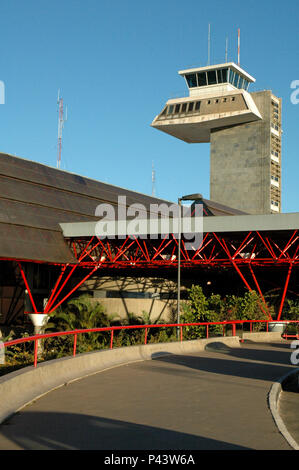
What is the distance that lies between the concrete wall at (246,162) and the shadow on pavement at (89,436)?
390 ft

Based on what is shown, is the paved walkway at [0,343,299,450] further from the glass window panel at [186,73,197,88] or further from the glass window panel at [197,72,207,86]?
the glass window panel at [186,73,197,88]

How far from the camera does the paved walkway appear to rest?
8117 millimetres

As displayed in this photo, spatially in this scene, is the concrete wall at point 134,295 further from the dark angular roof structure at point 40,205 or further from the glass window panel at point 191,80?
the glass window panel at point 191,80

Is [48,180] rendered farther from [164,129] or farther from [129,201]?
[164,129]

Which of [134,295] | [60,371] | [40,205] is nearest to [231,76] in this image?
[134,295]

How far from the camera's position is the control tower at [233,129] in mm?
118375

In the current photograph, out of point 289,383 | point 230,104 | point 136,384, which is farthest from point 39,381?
point 230,104

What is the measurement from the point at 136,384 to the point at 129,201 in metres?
39.0

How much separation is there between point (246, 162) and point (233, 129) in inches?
320

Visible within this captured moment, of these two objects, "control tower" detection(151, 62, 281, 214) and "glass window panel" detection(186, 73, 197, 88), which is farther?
"glass window panel" detection(186, 73, 197, 88)

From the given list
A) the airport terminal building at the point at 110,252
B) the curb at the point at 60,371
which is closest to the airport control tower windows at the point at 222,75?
the airport terminal building at the point at 110,252

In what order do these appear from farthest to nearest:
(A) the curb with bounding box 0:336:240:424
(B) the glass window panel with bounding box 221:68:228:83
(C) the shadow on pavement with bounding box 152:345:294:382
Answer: (B) the glass window panel with bounding box 221:68:228:83 < (C) the shadow on pavement with bounding box 152:345:294:382 < (A) the curb with bounding box 0:336:240:424

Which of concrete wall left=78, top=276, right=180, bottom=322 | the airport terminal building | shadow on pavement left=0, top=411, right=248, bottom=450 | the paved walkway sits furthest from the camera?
concrete wall left=78, top=276, right=180, bottom=322

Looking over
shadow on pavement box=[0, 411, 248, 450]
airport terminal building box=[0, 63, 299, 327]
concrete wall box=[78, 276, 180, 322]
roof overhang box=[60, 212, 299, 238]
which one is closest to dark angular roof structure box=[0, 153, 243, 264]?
airport terminal building box=[0, 63, 299, 327]
